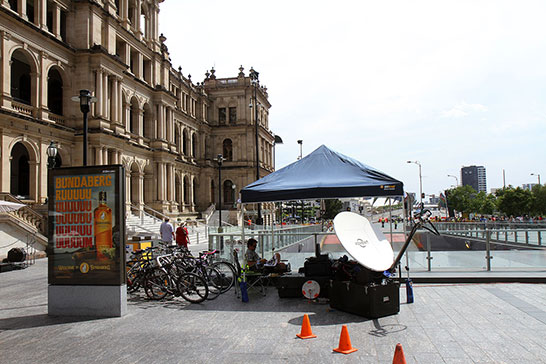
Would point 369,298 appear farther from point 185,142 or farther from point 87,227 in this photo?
point 185,142

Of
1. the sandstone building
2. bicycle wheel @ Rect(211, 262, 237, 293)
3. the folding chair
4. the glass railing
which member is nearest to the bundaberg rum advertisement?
the folding chair

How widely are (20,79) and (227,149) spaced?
115 feet

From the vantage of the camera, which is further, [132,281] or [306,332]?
[132,281]

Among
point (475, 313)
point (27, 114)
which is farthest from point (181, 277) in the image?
point (27, 114)

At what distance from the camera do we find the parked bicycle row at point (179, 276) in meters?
9.39

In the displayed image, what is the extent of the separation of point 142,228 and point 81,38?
14478mm

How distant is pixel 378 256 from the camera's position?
25.1ft

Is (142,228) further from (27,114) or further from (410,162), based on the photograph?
(410,162)

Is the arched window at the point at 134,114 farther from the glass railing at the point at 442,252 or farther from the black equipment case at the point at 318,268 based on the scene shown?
the black equipment case at the point at 318,268

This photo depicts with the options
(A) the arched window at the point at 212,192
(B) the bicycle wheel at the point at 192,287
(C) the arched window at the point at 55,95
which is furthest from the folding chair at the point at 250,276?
(A) the arched window at the point at 212,192

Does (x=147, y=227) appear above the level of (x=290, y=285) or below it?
above

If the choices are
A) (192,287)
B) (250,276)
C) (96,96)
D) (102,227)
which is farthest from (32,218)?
(250,276)

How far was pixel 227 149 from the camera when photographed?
209 feet

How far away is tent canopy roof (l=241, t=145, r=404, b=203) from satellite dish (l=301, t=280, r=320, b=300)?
6.56 ft
